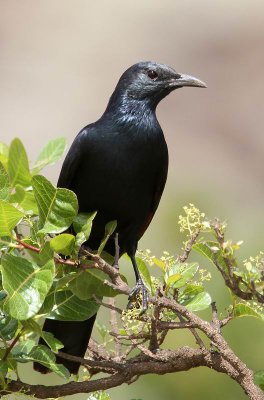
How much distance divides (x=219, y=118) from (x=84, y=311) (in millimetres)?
10722

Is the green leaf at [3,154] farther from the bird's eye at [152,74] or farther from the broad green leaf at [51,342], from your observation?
the bird's eye at [152,74]

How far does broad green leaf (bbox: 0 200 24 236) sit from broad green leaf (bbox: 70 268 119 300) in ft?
1.20

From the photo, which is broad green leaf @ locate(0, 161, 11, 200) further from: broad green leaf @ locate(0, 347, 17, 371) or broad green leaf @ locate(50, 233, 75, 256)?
broad green leaf @ locate(0, 347, 17, 371)

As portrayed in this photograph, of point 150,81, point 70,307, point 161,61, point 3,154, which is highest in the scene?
point 161,61

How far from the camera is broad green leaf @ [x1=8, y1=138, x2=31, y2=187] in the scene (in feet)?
10.4

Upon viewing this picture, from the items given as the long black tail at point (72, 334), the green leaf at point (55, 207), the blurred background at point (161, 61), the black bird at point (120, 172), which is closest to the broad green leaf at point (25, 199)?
the green leaf at point (55, 207)

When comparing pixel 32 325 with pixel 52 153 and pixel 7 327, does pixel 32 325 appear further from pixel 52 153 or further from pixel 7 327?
pixel 52 153

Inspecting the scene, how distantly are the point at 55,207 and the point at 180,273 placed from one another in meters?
0.50

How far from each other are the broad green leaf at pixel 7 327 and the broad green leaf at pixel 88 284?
237 millimetres

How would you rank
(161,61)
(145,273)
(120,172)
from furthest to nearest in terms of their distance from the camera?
(161,61) < (120,172) < (145,273)

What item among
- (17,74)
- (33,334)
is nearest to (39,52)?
(17,74)

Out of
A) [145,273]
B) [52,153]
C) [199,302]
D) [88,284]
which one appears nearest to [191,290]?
[199,302]

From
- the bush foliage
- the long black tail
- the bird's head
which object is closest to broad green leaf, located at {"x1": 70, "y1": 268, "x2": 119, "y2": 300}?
the bush foliage

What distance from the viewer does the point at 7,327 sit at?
10.1 feet
